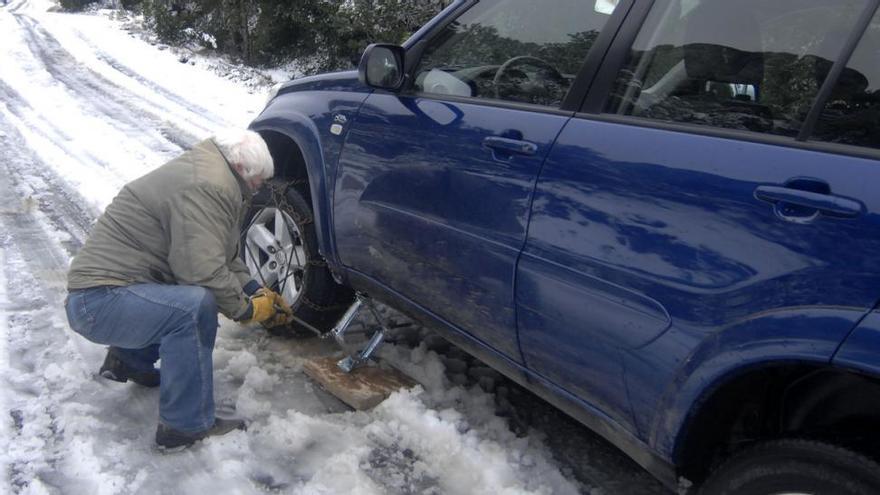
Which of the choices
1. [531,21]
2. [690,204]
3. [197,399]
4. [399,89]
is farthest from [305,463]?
[531,21]

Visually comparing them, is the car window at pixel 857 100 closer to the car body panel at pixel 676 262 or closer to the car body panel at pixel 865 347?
the car body panel at pixel 676 262

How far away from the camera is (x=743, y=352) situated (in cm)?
174

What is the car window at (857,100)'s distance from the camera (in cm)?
→ 170

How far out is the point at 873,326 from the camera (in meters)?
1.52

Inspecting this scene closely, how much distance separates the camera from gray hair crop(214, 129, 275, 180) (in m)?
2.79

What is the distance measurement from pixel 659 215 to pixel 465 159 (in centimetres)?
79

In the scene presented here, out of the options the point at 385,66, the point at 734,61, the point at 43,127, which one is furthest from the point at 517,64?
the point at 43,127

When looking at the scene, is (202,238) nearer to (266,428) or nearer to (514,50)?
(266,428)

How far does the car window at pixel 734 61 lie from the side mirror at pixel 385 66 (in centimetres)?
102

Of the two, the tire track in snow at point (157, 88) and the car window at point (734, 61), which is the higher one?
the car window at point (734, 61)

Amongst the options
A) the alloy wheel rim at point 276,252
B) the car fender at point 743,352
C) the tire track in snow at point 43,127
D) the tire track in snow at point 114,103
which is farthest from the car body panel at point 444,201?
the tire track in snow at point 114,103

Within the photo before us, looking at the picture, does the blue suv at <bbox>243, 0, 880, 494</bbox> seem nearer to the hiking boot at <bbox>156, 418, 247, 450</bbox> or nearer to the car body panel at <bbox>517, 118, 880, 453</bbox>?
the car body panel at <bbox>517, 118, 880, 453</bbox>

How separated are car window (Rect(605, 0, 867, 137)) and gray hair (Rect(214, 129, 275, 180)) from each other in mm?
1404

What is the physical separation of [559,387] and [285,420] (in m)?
1.23
